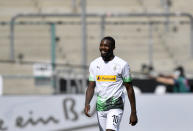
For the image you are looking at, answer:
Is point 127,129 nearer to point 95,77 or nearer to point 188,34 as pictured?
point 95,77

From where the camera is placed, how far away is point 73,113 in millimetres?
11484

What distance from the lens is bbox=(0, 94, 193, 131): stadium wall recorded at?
1092 cm

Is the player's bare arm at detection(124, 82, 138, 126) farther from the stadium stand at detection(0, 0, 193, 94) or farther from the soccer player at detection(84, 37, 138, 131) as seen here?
the stadium stand at detection(0, 0, 193, 94)

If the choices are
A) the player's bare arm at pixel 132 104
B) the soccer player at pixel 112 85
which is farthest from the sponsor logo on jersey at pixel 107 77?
the player's bare arm at pixel 132 104

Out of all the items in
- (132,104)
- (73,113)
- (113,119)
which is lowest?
(73,113)

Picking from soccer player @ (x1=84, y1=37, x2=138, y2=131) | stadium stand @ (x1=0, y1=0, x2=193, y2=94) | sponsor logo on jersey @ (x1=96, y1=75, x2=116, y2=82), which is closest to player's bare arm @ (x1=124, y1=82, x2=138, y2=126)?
soccer player @ (x1=84, y1=37, x2=138, y2=131)

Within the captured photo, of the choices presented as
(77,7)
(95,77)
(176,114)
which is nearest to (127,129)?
(176,114)

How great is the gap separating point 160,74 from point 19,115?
6099 millimetres

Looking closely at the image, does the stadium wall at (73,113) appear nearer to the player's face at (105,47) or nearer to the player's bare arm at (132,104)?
the player's bare arm at (132,104)

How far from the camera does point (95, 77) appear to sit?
699 centimetres

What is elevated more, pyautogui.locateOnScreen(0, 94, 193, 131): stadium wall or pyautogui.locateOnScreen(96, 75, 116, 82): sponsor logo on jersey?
pyautogui.locateOnScreen(96, 75, 116, 82): sponsor logo on jersey

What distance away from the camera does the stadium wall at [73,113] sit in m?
10.9

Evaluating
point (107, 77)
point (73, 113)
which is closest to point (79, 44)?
point (73, 113)

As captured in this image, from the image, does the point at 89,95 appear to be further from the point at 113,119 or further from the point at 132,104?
the point at 132,104
